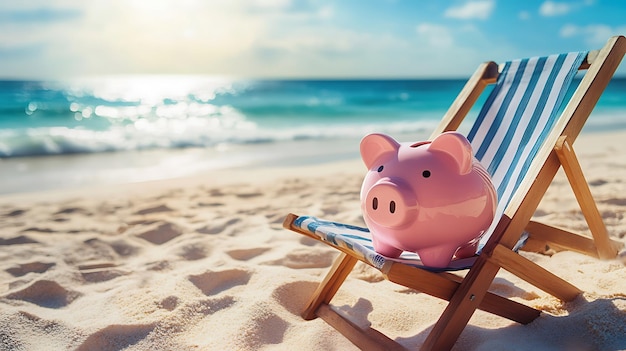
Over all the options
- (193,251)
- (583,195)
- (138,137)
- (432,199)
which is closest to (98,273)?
(193,251)

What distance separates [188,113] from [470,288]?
55.8 ft

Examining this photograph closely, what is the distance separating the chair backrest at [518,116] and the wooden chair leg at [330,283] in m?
0.63

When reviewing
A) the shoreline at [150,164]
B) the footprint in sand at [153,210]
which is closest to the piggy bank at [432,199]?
the footprint in sand at [153,210]

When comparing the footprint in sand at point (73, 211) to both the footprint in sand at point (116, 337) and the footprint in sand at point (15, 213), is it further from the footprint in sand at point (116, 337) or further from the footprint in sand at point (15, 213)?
the footprint in sand at point (116, 337)

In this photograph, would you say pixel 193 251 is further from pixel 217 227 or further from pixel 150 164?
pixel 150 164

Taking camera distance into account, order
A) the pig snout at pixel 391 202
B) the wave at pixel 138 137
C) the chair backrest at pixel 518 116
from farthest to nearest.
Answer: the wave at pixel 138 137
the chair backrest at pixel 518 116
the pig snout at pixel 391 202

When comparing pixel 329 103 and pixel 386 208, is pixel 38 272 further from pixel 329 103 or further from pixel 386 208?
pixel 329 103

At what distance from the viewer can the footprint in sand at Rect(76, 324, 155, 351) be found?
2336 millimetres

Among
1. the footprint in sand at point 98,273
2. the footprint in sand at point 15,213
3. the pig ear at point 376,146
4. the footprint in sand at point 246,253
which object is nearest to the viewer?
the pig ear at point 376,146

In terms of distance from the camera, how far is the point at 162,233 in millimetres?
3908

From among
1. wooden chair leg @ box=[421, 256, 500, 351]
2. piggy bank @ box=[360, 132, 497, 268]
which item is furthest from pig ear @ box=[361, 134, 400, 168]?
wooden chair leg @ box=[421, 256, 500, 351]

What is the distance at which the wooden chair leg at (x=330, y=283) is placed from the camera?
2541 millimetres

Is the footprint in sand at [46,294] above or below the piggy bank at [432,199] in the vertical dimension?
below

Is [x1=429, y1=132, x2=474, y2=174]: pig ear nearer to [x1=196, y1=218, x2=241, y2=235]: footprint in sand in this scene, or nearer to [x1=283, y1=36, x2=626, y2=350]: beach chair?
[x1=283, y1=36, x2=626, y2=350]: beach chair
